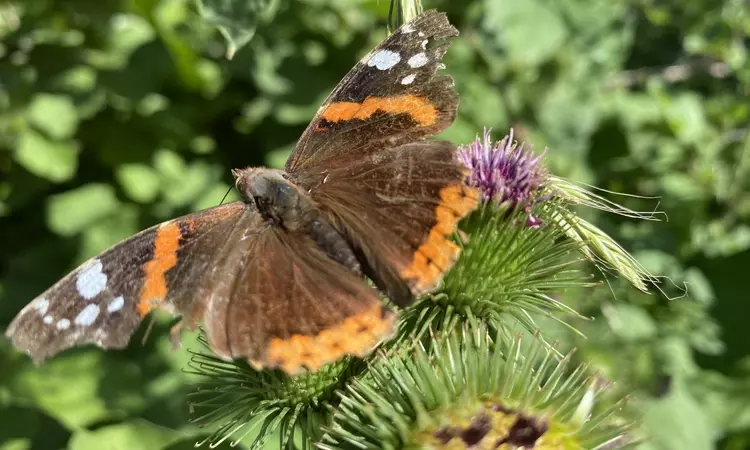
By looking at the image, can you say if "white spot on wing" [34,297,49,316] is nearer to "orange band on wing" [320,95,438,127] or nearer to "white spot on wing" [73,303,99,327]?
"white spot on wing" [73,303,99,327]

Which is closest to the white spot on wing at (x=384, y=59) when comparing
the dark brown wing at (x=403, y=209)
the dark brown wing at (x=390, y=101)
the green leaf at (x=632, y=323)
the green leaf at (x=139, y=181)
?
the dark brown wing at (x=390, y=101)

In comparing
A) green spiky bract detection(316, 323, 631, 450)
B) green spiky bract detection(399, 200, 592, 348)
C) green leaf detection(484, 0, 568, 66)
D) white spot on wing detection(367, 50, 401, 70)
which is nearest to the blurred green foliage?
green leaf detection(484, 0, 568, 66)

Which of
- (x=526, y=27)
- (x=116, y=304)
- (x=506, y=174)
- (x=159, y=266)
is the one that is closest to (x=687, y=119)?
(x=526, y=27)

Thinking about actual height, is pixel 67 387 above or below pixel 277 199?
above

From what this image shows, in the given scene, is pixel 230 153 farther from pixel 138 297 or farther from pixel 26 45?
pixel 138 297

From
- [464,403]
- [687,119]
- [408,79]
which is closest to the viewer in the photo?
[464,403]

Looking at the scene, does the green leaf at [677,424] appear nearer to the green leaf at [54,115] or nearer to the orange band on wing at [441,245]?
the orange band on wing at [441,245]

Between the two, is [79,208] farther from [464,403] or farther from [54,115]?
[464,403]
